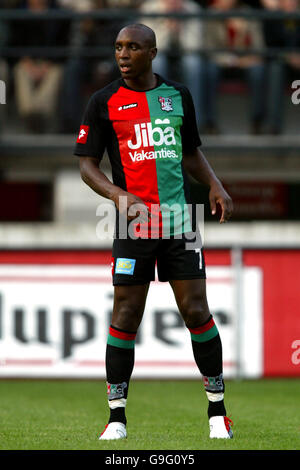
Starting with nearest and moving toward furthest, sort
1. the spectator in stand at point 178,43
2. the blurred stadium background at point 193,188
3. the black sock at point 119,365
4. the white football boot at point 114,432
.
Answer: the white football boot at point 114,432 → the black sock at point 119,365 → the blurred stadium background at point 193,188 → the spectator in stand at point 178,43

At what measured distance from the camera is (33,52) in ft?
43.4

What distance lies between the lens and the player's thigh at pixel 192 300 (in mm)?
5992

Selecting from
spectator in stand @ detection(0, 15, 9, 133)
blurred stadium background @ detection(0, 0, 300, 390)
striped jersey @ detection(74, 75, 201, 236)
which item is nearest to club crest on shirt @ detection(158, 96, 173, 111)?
striped jersey @ detection(74, 75, 201, 236)

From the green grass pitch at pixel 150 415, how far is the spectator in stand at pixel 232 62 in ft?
12.4

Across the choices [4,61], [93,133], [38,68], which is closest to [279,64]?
[38,68]

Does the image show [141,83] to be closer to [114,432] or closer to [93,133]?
[93,133]

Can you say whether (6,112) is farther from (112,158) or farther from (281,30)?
(112,158)

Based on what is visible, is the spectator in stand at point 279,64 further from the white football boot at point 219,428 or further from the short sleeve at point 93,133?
the white football boot at point 219,428

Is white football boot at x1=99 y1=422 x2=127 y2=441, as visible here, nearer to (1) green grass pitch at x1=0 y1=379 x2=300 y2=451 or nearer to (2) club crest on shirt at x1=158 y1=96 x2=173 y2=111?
(1) green grass pitch at x1=0 y1=379 x2=300 y2=451

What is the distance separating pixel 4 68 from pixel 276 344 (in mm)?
4970

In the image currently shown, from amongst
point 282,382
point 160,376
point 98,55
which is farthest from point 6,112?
point 282,382

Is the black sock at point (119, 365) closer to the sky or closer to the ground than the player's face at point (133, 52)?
closer to the ground

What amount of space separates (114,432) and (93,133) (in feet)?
5.60

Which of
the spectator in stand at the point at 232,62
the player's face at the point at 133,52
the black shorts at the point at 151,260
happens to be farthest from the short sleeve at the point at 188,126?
the spectator in stand at the point at 232,62
